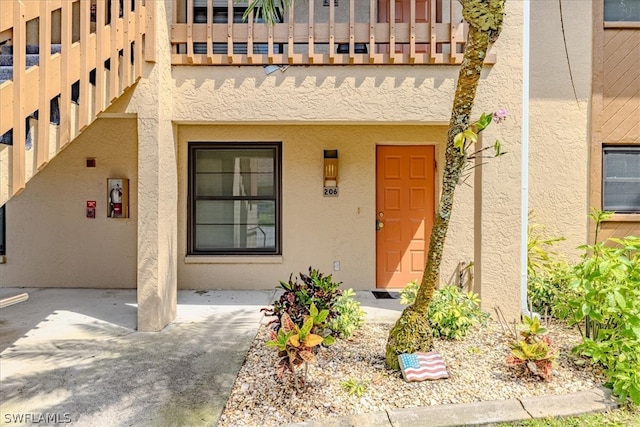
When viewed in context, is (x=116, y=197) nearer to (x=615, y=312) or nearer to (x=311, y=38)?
(x=311, y=38)

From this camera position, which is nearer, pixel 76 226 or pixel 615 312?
pixel 615 312

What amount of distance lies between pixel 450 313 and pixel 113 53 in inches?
174

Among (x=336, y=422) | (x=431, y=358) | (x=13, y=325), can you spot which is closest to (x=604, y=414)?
(x=431, y=358)

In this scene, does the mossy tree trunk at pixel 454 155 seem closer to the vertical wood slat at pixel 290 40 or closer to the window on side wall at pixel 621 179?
the vertical wood slat at pixel 290 40

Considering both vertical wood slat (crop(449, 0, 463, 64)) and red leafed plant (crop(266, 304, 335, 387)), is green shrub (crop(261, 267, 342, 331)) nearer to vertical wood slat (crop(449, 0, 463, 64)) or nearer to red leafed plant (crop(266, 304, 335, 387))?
red leafed plant (crop(266, 304, 335, 387))

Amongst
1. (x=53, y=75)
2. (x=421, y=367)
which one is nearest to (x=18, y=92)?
(x=53, y=75)

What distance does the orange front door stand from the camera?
21.2 ft

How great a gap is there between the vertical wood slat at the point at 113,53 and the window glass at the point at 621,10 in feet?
23.6

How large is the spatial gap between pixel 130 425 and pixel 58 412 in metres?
0.65

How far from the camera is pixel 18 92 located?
8.91 feet

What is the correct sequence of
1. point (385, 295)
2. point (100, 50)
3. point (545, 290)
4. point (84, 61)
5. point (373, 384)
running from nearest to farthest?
point (373, 384) < point (84, 61) < point (100, 50) < point (545, 290) < point (385, 295)

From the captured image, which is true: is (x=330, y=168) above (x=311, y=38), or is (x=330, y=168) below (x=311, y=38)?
below

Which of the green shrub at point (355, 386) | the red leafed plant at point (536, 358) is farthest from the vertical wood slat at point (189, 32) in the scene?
the red leafed plant at point (536, 358)

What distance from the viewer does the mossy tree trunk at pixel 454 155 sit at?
9.68 ft
